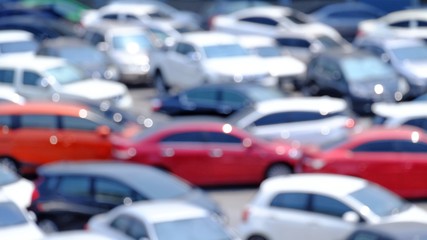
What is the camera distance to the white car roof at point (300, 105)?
2314 cm

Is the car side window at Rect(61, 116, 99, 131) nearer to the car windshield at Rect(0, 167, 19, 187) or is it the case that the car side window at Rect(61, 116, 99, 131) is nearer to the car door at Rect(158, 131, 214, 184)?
the car door at Rect(158, 131, 214, 184)

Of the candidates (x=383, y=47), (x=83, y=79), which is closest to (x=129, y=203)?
(x=83, y=79)

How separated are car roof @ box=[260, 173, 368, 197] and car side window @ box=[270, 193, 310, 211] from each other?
67 mm

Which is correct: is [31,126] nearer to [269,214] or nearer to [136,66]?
[269,214]

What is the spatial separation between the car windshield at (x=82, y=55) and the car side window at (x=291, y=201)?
14.0 metres

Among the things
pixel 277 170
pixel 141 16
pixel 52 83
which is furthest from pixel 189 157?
pixel 141 16

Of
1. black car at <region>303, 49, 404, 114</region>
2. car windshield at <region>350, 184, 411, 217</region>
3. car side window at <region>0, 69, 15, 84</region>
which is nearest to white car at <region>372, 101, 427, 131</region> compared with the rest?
black car at <region>303, 49, 404, 114</region>

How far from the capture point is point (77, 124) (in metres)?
22.1

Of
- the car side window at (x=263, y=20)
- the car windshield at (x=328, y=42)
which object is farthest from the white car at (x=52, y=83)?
the car side window at (x=263, y=20)

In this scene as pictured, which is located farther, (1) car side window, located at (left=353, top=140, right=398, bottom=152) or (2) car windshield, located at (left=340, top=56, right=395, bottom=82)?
(2) car windshield, located at (left=340, top=56, right=395, bottom=82)

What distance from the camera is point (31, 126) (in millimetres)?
21953

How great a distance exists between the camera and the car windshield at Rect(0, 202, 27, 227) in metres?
15.9

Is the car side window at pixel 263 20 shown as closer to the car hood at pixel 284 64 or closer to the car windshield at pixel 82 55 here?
the car hood at pixel 284 64

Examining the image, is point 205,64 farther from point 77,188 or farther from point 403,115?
point 77,188
